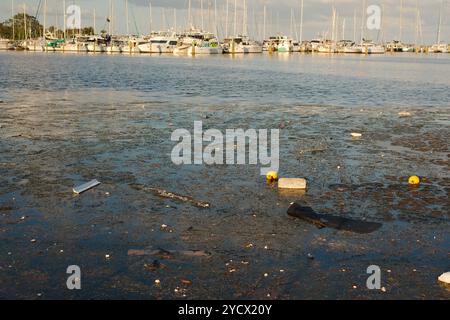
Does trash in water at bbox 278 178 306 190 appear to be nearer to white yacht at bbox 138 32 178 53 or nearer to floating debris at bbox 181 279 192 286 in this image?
floating debris at bbox 181 279 192 286

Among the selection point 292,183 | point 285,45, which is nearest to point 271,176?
point 292,183

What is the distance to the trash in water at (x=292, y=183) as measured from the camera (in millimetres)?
8992

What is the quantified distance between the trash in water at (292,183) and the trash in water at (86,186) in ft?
11.0

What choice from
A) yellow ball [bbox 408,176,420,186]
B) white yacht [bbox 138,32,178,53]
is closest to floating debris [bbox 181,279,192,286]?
yellow ball [bbox 408,176,420,186]

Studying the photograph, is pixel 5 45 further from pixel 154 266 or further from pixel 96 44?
pixel 154 266

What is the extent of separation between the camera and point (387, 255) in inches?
243

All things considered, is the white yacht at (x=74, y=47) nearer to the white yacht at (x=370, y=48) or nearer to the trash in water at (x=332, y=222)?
the white yacht at (x=370, y=48)

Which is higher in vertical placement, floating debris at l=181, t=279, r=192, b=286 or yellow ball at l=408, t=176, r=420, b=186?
yellow ball at l=408, t=176, r=420, b=186

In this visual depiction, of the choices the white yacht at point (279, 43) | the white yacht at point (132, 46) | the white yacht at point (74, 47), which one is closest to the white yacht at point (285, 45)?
the white yacht at point (279, 43)

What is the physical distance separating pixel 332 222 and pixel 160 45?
121 metres

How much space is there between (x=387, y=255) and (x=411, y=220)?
1515 mm

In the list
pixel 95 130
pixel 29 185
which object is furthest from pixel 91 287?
pixel 95 130

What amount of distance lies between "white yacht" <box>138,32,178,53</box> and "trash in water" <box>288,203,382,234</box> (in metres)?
119

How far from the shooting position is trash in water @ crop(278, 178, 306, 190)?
899 centimetres
